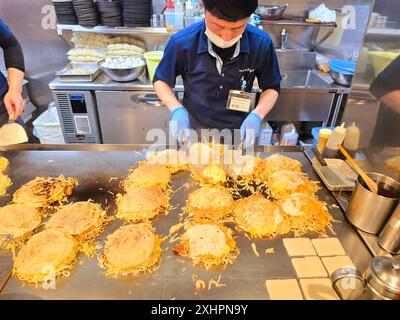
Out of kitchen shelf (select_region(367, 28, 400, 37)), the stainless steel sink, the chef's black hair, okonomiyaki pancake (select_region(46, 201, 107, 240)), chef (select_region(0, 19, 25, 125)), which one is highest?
the chef's black hair

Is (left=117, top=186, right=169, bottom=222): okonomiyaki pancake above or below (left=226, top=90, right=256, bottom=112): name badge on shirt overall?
below

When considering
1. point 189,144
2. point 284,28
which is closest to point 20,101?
point 189,144

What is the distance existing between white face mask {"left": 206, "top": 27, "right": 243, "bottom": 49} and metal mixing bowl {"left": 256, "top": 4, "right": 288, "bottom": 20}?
218 cm

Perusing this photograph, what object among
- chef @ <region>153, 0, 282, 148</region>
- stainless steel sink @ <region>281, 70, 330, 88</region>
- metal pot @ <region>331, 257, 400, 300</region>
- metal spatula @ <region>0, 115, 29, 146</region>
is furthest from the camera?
stainless steel sink @ <region>281, 70, 330, 88</region>

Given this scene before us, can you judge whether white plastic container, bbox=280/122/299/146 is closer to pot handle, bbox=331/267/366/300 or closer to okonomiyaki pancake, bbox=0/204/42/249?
pot handle, bbox=331/267/366/300

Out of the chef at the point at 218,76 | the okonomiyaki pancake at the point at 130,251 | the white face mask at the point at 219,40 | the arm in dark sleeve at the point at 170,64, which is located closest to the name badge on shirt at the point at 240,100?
the chef at the point at 218,76

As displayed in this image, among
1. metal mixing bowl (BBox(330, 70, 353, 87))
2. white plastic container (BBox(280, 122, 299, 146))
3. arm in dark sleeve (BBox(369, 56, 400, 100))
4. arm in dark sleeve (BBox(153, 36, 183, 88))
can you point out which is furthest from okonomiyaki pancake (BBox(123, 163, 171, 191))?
metal mixing bowl (BBox(330, 70, 353, 87))

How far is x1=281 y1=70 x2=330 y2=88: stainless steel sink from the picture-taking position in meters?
4.07

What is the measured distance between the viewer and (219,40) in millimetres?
2359

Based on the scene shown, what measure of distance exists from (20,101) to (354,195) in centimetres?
275

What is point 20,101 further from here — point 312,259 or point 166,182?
point 312,259

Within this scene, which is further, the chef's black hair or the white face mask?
the white face mask

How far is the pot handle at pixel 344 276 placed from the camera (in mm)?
1377
